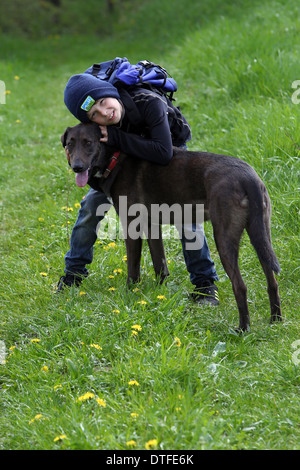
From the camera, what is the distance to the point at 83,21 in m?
17.1

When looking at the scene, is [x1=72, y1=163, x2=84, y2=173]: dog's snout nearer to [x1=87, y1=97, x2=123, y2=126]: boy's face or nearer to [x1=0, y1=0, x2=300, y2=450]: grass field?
[x1=87, y1=97, x2=123, y2=126]: boy's face

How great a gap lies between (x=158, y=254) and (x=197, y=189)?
0.68 meters

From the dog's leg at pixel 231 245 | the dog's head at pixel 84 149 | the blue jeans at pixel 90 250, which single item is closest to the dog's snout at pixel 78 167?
the dog's head at pixel 84 149

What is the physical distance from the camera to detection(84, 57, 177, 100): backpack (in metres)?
3.81

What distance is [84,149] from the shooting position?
377 cm

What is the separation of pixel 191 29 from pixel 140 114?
347 inches

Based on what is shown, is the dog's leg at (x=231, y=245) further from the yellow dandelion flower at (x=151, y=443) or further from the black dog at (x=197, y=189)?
the yellow dandelion flower at (x=151, y=443)

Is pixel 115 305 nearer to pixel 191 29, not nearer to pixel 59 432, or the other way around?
pixel 59 432

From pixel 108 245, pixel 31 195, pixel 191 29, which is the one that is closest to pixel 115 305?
pixel 108 245

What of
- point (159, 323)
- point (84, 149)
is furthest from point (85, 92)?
point (159, 323)

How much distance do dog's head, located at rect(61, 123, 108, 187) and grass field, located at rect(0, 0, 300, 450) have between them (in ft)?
2.82

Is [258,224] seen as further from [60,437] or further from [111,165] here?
[60,437]

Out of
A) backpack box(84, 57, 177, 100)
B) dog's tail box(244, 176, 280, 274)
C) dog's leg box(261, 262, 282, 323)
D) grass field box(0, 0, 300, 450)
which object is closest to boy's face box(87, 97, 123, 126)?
backpack box(84, 57, 177, 100)

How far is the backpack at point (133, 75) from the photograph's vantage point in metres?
3.81
